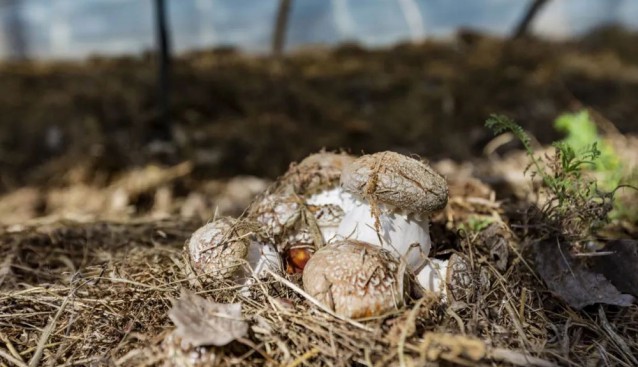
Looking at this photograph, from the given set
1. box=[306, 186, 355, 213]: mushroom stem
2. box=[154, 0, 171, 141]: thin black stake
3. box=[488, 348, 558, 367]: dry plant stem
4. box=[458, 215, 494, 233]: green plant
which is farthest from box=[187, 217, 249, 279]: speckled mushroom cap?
box=[154, 0, 171, 141]: thin black stake

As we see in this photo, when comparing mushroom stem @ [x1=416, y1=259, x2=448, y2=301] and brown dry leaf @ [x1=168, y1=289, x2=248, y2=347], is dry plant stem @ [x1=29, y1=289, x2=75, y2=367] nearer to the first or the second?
brown dry leaf @ [x1=168, y1=289, x2=248, y2=347]

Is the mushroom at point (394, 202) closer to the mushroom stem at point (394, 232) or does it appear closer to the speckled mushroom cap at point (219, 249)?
the mushroom stem at point (394, 232)

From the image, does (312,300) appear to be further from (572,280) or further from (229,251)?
(572,280)

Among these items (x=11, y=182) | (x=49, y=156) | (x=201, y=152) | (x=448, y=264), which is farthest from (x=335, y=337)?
(x=49, y=156)

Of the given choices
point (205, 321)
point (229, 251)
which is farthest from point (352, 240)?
point (205, 321)

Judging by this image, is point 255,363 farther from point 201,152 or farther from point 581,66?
point 581,66
